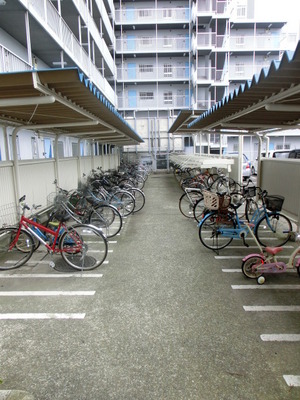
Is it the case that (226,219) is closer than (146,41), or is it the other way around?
(226,219)

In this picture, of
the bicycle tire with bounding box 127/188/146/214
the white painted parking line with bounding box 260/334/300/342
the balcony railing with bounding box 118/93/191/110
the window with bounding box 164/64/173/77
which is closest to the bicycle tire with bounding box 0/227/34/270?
the white painted parking line with bounding box 260/334/300/342

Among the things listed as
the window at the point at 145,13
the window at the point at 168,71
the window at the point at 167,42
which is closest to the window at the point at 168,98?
the window at the point at 168,71

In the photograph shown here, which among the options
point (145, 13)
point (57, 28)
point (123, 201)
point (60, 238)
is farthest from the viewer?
point (145, 13)

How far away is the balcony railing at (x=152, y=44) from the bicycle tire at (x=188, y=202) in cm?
2222

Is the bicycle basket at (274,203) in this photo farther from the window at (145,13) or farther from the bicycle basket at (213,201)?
the window at (145,13)

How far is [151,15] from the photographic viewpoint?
25109mm

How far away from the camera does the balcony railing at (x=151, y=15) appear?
24.9 metres

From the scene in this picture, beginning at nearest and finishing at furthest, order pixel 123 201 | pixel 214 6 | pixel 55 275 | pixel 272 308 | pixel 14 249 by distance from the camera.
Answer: pixel 272 308 → pixel 55 275 → pixel 14 249 → pixel 123 201 → pixel 214 6

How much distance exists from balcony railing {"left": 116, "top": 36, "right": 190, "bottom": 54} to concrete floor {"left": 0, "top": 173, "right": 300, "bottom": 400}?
25821 millimetres

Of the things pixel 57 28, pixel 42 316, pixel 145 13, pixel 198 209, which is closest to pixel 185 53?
pixel 145 13

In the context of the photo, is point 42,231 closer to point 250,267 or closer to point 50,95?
point 50,95

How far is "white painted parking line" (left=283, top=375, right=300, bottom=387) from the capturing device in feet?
6.86

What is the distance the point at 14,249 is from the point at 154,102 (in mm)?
24466

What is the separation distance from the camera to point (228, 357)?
7.73ft
